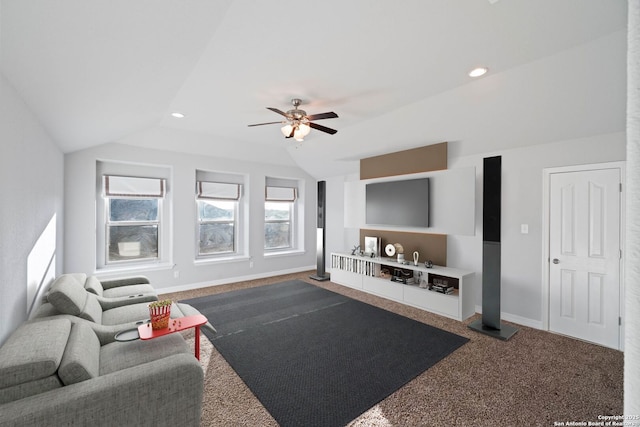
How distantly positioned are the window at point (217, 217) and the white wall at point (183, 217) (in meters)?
0.30

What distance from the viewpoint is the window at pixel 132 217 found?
4656mm

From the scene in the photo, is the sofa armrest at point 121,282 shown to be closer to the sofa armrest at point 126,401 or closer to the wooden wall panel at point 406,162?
the sofa armrest at point 126,401

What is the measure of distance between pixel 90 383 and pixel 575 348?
13.8 feet

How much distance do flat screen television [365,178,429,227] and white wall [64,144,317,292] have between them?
6.95ft

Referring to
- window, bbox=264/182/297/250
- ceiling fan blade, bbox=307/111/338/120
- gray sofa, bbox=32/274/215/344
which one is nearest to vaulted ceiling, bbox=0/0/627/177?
ceiling fan blade, bbox=307/111/338/120

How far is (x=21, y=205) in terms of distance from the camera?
2.12 meters

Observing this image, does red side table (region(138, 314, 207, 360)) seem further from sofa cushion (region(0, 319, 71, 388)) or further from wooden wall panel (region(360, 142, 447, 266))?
wooden wall panel (region(360, 142, 447, 266))

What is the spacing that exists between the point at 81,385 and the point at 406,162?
14.9 ft

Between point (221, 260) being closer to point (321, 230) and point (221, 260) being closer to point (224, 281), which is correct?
point (224, 281)

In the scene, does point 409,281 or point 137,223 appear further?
point 137,223

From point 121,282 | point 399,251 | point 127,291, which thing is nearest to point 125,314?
point 127,291

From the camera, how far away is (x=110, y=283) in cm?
361

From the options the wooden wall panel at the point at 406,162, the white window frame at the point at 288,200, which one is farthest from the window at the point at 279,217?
the wooden wall panel at the point at 406,162

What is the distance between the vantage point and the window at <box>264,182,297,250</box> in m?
6.46
